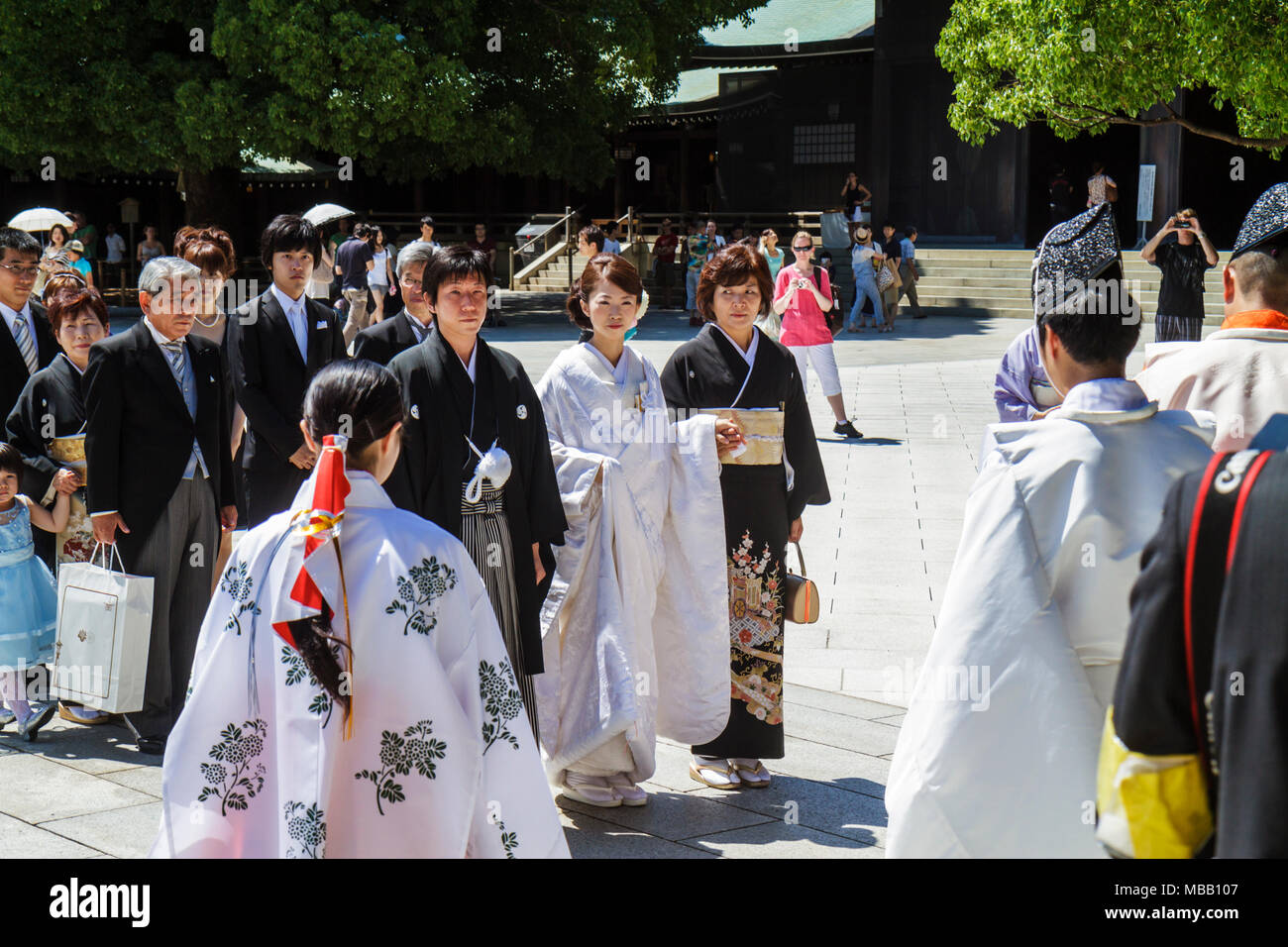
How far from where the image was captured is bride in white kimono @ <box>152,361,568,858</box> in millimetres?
2777

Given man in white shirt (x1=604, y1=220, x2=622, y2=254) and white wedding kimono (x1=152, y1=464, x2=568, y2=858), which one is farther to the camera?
man in white shirt (x1=604, y1=220, x2=622, y2=254)

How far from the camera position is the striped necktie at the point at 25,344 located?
18.7 ft

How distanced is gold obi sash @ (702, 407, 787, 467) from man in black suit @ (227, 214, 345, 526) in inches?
66.9

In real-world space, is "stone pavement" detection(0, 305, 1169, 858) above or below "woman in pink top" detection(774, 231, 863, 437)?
below

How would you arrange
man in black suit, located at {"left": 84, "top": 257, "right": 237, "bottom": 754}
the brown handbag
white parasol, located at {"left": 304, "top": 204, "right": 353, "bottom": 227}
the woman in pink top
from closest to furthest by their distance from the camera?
1. the brown handbag
2. man in black suit, located at {"left": 84, "top": 257, "right": 237, "bottom": 754}
3. the woman in pink top
4. white parasol, located at {"left": 304, "top": 204, "right": 353, "bottom": 227}

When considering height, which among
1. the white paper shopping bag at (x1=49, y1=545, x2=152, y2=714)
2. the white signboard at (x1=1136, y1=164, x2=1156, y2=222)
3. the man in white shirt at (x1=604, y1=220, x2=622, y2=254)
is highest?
the white signboard at (x1=1136, y1=164, x2=1156, y2=222)

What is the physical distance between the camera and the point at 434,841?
2.85 meters

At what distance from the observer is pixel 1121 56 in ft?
40.9

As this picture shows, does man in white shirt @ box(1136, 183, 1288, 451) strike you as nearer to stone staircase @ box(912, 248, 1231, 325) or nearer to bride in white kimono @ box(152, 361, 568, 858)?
bride in white kimono @ box(152, 361, 568, 858)

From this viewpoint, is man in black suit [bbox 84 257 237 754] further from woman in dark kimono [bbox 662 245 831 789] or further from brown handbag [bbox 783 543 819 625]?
brown handbag [bbox 783 543 819 625]

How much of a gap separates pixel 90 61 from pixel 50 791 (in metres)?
17.7

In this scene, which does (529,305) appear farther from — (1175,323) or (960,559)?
(960,559)

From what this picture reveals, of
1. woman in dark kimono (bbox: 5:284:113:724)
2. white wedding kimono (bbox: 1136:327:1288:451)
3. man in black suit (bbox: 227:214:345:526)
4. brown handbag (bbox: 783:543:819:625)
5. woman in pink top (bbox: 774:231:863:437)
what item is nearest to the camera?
white wedding kimono (bbox: 1136:327:1288:451)

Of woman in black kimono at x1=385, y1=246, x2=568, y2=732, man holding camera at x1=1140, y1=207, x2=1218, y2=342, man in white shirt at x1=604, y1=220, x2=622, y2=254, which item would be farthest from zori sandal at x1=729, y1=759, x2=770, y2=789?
man in white shirt at x1=604, y1=220, x2=622, y2=254
